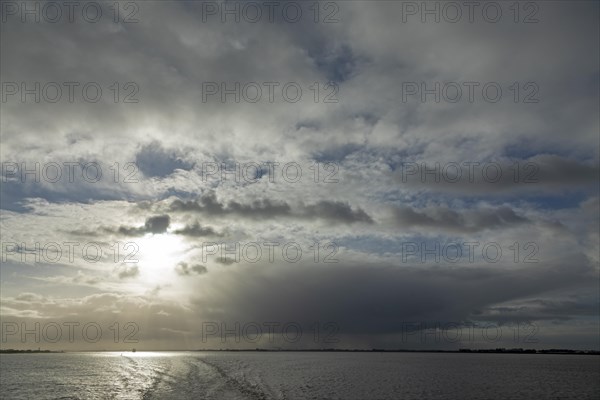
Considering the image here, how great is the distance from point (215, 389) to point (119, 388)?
24164mm

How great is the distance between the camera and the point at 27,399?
78125mm

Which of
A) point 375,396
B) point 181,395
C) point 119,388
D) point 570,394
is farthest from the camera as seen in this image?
point 570,394

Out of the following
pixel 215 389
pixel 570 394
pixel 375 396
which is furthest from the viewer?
pixel 570 394

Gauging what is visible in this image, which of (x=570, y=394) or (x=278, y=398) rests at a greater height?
(x=278, y=398)

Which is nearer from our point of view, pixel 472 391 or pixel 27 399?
pixel 27 399

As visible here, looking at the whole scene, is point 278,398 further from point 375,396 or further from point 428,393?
point 428,393

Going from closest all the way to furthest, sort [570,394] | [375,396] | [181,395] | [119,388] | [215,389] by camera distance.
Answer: [181,395] < [215,389] < [375,396] < [119,388] < [570,394]

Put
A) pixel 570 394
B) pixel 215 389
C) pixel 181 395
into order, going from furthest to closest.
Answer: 1. pixel 570 394
2. pixel 215 389
3. pixel 181 395

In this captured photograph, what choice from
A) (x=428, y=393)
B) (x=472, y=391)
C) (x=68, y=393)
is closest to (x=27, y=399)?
(x=68, y=393)

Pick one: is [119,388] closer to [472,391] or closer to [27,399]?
[27,399]

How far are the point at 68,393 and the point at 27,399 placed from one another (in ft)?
28.8

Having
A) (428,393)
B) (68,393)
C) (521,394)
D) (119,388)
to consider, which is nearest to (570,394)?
(521,394)

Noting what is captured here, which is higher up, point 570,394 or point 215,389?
point 215,389

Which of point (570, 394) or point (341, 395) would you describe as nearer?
point (341, 395)
